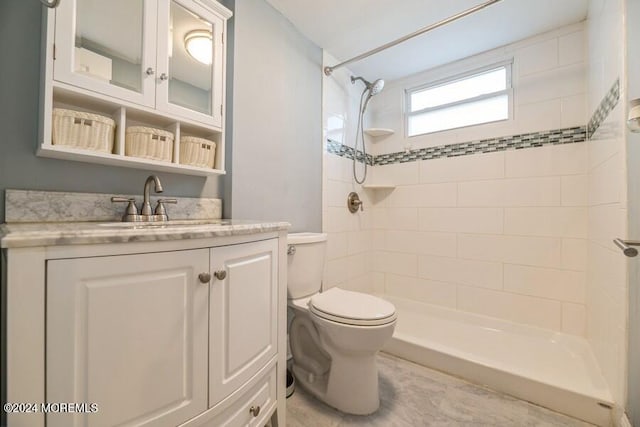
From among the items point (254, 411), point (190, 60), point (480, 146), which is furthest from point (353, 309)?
point (480, 146)

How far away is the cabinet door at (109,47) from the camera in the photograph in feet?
2.80

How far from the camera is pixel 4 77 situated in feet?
2.74

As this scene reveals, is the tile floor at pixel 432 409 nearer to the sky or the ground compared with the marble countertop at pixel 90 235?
nearer to the ground

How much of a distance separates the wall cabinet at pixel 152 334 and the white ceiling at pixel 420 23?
156 centimetres

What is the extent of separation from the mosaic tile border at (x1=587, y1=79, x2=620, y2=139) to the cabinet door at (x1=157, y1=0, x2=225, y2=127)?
5.84 feet

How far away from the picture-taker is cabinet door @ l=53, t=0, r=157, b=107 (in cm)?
85

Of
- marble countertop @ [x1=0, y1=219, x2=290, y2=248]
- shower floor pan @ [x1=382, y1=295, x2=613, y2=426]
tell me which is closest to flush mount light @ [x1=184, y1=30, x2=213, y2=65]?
marble countertop @ [x1=0, y1=219, x2=290, y2=248]

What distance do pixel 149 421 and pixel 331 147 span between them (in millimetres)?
1846

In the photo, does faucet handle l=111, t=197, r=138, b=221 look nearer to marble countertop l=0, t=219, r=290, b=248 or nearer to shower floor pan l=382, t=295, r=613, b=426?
marble countertop l=0, t=219, r=290, b=248

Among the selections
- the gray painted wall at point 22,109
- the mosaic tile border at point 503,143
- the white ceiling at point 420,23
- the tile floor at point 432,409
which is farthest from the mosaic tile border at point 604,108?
the gray painted wall at point 22,109

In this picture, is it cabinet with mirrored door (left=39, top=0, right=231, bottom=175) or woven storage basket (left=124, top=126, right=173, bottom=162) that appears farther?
woven storage basket (left=124, top=126, right=173, bottom=162)

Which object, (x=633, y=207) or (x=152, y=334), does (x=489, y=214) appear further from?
(x=152, y=334)

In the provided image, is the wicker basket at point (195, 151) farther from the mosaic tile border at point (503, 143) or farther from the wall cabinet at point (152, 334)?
the mosaic tile border at point (503, 143)

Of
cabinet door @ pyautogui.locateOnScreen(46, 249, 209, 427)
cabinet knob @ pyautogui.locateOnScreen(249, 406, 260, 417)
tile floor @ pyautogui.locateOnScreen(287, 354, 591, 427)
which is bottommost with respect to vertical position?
tile floor @ pyautogui.locateOnScreen(287, 354, 591, 427)
